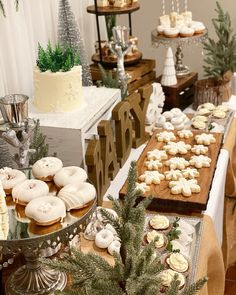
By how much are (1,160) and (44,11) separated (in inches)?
32.0

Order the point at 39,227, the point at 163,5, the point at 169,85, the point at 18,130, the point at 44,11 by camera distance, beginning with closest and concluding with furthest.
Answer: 1. the point at 39,227
2. the point at 18,130
3. the point at 44,11
4. the point at 169,85
5. the point at 163,5

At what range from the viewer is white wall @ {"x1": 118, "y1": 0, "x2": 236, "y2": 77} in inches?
119

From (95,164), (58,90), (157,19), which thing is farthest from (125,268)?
(157,19)

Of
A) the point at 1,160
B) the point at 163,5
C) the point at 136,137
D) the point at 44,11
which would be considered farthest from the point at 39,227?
the point at 163,5

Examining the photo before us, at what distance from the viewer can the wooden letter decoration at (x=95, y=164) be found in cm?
150

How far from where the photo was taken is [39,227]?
3.64 ft

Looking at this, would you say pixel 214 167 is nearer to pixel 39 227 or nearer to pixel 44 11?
pixel 39 227

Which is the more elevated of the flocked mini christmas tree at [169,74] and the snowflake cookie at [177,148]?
the flocked mini christmas tree at [169,74]

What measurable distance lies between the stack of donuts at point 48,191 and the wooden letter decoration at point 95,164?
201 millimetres

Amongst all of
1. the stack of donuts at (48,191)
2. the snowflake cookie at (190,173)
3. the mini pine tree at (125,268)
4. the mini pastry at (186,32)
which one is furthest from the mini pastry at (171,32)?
the mini pine tree at (125,268)

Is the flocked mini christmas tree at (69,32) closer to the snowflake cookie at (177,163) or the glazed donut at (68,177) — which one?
the snowflake cookie at (177,163)

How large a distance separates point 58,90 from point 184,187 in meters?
0.51

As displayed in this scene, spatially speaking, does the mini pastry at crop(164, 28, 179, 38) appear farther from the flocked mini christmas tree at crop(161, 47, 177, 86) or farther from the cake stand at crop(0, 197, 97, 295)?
the cake stand at crop(0, 197, 97, 295)

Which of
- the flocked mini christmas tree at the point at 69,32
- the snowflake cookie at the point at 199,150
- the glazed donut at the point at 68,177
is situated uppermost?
the flocked mini christmas tree at the point at 69,32
